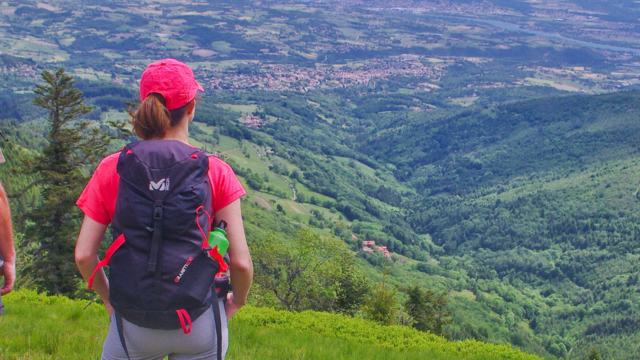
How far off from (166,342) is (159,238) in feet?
2.34

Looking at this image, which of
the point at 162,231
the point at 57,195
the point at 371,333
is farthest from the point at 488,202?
the point at 162,231

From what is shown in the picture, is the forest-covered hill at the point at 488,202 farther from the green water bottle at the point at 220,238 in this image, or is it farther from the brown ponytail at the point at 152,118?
the green water bottle at the point at 220,238

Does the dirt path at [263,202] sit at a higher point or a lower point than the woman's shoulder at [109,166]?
lower

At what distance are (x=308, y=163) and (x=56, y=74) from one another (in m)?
122

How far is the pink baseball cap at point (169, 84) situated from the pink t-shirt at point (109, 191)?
0.42 metres

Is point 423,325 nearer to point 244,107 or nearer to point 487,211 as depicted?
point 487,211

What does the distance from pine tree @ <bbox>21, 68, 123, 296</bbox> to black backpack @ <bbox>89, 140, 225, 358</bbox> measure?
14641 millimetres

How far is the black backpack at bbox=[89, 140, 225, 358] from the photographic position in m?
2.54

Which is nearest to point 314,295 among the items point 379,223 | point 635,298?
point 635,298

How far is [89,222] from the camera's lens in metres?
2.81

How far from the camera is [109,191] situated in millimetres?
2756

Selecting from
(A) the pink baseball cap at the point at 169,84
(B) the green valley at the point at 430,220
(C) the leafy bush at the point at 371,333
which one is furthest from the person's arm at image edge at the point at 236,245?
Answer: (C) the leafy bush at the point at 371,333

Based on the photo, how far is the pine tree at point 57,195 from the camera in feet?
51.6

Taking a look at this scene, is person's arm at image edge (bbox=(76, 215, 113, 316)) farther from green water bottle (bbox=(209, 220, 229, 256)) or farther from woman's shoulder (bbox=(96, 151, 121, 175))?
green water bottle (bbox=(209, 220, 229, 256))
